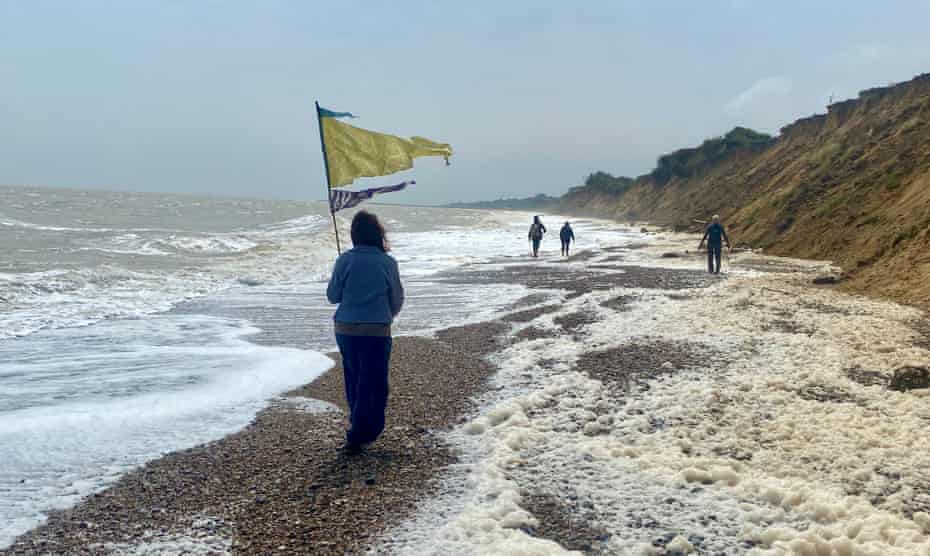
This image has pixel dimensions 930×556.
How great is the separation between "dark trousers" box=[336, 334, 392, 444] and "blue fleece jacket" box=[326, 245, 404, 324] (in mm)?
167

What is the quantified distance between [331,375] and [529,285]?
31.6 feet

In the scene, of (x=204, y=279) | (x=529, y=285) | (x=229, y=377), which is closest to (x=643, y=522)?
(x=229, y=377)

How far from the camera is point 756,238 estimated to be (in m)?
26.3

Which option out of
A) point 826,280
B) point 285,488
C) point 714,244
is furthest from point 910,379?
point 714,244

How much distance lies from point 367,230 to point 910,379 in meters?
5.10

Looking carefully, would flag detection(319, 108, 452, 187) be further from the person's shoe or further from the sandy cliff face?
the sandy cliff face

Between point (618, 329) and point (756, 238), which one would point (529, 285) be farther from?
point (756, 238)

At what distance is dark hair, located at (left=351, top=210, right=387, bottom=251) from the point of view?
5.09 metres

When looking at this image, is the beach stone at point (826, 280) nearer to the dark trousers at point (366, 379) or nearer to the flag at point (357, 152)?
the flag at point (357, 152)

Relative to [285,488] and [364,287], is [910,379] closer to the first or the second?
[364,287]

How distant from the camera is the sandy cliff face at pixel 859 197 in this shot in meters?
13.5

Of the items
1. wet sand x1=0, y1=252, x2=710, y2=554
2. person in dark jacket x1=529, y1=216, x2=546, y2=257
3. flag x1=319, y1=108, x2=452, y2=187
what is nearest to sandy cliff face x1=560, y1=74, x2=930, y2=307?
person in dark jacket x1=529, y1=216, x2=546, y2=257

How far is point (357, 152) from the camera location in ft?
24.1

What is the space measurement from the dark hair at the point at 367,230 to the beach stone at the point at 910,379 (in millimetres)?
4884
